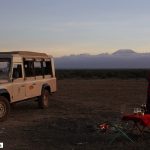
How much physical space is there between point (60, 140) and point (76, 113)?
572 centimetres

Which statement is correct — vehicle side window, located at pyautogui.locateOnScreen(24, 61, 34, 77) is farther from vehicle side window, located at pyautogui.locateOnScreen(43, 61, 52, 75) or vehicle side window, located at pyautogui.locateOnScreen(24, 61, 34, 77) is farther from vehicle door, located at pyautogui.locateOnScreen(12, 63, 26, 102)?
vehicle side window, located at pyautogui.locateOnScreen(43, 61, 52, 75)

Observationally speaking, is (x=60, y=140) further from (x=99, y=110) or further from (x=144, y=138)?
(x=99, y=110)

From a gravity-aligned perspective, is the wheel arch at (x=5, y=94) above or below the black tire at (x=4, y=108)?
above

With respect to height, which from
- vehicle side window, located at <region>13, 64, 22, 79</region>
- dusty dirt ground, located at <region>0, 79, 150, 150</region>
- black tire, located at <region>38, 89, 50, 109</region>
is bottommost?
dusty dirt ground, located at <region>0, 79, 150, 150</region>

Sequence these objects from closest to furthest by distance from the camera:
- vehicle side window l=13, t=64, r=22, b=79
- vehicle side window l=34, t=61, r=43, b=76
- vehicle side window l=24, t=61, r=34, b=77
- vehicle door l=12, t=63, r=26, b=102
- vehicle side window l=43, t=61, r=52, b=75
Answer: vehicle door l=12, t=63, r=26, b=102
vehicle side window l=13, t=64, r=22, b=79
vehicle side window l=24, t=61, r=34, b=77
vehicle side window l=34, t=61, r=43, b=76
vehicle side window l=43, t=61, r=52, b=75

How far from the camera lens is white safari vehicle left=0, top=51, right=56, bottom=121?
52.9ft

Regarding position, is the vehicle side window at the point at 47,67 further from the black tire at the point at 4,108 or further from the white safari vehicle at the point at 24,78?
the black tire at the point at 4,108

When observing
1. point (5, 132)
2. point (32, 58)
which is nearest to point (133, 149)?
point (5, 132)

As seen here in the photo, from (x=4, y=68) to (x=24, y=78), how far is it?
820 millimetres

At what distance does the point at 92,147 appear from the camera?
11.1 metres

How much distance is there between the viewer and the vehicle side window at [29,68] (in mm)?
17789

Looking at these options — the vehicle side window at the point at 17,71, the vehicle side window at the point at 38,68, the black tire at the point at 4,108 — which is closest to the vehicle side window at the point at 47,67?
the vehicle side window at the point at 38,68

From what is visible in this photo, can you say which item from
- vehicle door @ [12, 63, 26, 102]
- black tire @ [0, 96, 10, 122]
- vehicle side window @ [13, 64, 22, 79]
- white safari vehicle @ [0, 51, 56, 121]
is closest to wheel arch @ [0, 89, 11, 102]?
white safari vehicle @ [0, 51, 56, 121]

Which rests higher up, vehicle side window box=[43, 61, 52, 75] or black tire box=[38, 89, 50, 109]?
vehicle side window box=[43, 61, 52, 75]
